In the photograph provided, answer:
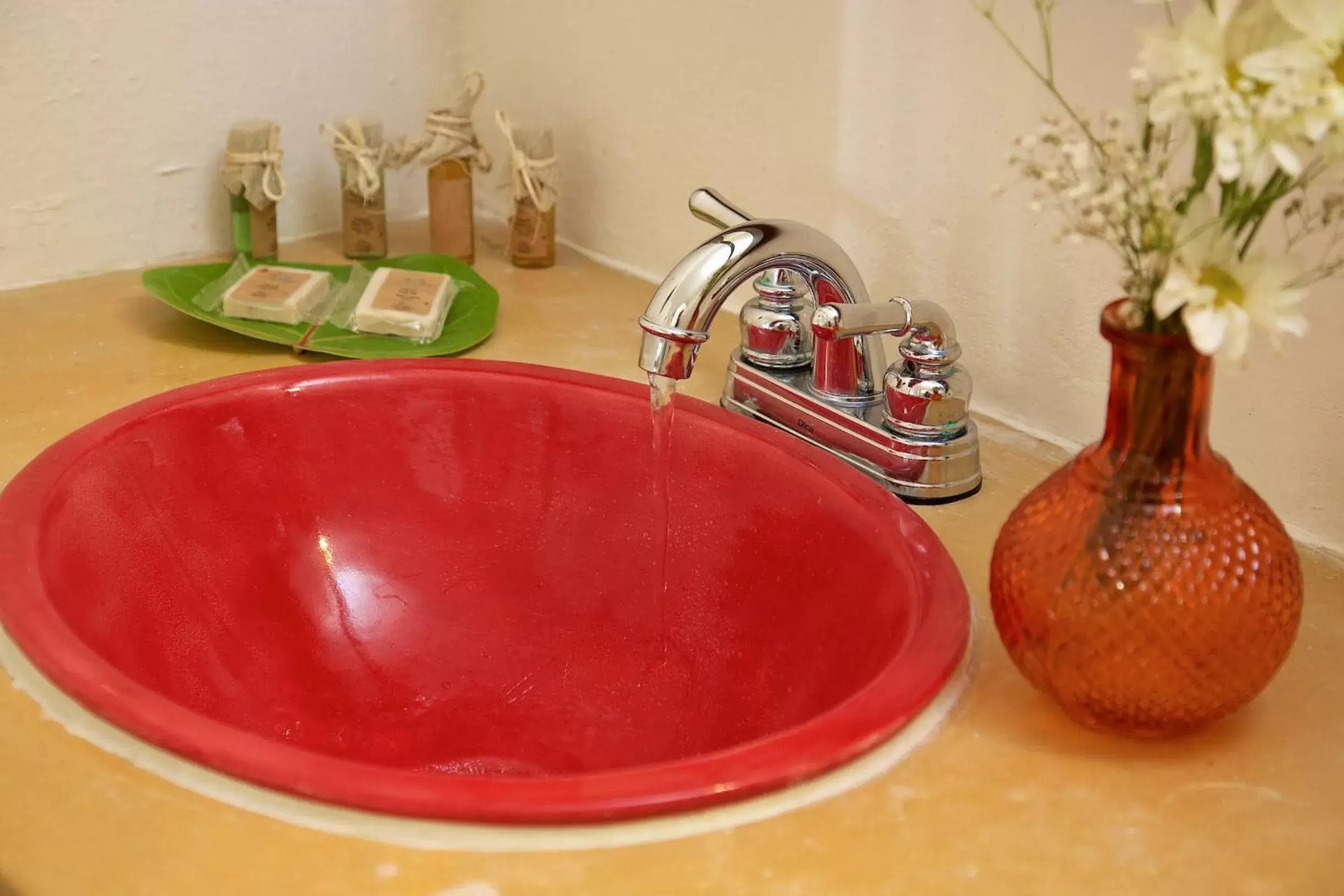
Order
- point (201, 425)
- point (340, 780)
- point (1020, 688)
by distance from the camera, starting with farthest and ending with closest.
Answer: point (201, 425), point (1020, 688), point (340, 780)

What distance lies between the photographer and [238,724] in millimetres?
815

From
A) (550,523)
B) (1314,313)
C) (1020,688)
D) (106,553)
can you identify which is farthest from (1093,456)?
(106,553)

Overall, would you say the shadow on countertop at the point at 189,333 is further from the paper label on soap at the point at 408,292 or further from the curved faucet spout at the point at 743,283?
the curved faucet spout at the point at 743,283

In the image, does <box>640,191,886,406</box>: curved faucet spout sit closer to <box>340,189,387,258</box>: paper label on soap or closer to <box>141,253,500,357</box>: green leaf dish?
<box>141,253,500,357</box>: green leaf dish

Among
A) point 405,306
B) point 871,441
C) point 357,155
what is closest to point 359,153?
point 357,155

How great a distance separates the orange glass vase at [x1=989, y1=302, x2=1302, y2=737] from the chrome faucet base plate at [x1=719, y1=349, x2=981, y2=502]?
23cm

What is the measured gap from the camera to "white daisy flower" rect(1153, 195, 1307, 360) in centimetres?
50

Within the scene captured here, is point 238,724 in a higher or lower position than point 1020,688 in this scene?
lower

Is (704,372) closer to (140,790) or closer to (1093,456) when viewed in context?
(1093,456)

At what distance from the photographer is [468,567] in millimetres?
967

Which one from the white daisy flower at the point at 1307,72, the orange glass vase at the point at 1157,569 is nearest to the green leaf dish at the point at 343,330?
the orange glass vase at the point at 1157,569

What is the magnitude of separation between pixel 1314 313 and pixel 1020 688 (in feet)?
0.94

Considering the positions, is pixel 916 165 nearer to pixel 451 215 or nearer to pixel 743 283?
pixel 743 283

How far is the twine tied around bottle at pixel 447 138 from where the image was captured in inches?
48.9
